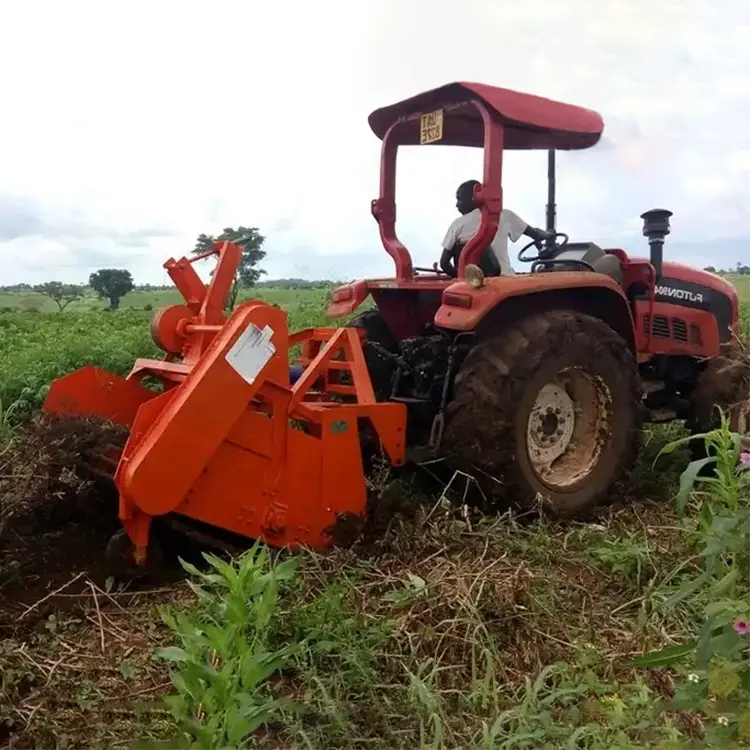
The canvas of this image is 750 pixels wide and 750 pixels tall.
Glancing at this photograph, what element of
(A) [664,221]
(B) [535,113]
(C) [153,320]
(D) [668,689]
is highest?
(B) [535,113]

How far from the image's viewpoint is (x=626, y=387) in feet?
15.1

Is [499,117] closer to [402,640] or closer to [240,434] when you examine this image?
[240,434]

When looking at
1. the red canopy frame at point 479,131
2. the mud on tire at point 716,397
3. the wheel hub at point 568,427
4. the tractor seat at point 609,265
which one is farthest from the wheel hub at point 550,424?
the mud on tire at point 716,397

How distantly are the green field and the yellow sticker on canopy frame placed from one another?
5.91ft

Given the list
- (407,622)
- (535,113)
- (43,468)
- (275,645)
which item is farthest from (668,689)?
(535,113)

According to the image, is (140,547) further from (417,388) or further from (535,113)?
(535,113)

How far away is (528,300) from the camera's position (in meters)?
4.52

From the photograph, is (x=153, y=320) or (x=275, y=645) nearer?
(x=275, y=645)

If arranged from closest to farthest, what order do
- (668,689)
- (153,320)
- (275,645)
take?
(668,689) → (275,645) → (153,320)

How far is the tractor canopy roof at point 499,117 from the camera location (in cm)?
436

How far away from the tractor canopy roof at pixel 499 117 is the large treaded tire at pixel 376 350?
3.53ft

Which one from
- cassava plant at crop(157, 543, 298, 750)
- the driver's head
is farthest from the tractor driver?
cassava plant at crop(157, 543, 298, 750)

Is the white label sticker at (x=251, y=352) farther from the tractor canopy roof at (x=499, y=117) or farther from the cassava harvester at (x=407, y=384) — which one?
the tractor canopy roof at (x=499, y=117)

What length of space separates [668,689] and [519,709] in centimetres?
55
